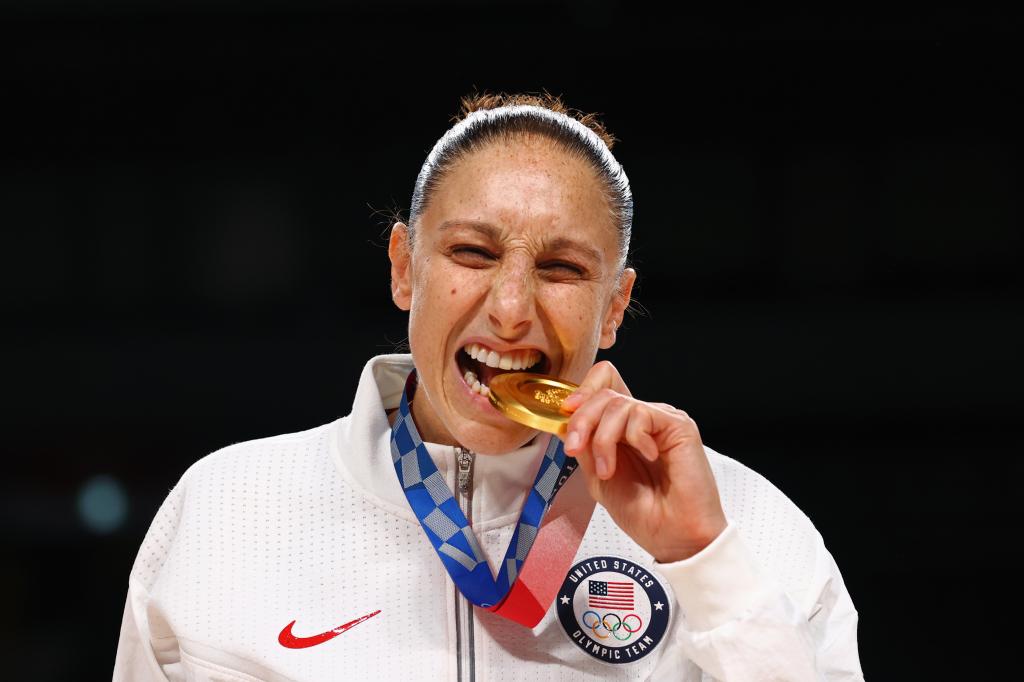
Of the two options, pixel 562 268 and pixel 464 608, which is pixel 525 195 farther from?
pixel 464 608

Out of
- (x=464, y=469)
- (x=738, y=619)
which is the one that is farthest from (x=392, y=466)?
(x=738, y=619)

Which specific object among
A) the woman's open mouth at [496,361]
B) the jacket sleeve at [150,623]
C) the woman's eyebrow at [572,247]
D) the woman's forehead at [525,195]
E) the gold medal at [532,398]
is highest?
the woman's forehead at [525,195]

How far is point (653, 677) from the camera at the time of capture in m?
1.87

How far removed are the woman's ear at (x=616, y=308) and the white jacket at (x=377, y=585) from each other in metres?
0.22

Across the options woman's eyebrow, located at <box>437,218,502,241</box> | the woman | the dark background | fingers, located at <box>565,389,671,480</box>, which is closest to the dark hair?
the woman

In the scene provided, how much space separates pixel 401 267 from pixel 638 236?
4.23 ft

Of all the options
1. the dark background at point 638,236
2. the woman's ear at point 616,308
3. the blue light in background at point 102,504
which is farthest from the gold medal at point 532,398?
the blue light in background at point 102,504

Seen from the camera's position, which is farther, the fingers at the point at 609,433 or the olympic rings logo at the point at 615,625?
the olympic rings logo at the point at 615,625

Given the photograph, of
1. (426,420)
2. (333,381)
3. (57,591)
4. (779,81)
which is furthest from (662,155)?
(57,591)

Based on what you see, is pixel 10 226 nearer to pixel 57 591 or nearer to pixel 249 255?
pixel 249 255

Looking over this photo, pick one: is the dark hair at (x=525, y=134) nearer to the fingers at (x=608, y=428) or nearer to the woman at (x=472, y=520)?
the woman at (x=472, y=520)

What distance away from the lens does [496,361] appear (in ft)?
5.91

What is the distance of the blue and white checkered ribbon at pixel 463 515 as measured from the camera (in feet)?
6.06

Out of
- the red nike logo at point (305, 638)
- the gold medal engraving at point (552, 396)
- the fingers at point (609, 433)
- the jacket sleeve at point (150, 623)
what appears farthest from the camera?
the jacket sleeve at point (150, 623)
